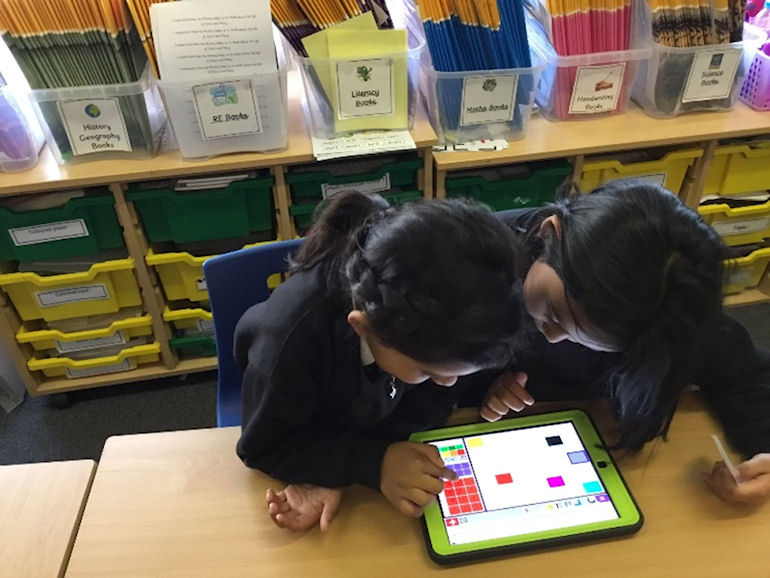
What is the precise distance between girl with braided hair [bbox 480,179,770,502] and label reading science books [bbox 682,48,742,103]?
34.2 inches

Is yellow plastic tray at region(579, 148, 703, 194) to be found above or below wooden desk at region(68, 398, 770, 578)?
below

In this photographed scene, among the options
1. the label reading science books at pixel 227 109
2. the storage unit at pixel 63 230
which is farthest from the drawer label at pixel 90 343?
the label reading science books at pixel 227 109

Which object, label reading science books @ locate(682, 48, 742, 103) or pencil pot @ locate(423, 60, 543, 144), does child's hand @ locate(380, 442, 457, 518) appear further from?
label reading science books @ locate(682, 48, 742, 103)

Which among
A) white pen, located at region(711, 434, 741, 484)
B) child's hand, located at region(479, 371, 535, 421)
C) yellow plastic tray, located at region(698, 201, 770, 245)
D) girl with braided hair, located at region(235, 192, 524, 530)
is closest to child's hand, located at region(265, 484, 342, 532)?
girl with braided hair, located at region(235, 192, 524, 530)

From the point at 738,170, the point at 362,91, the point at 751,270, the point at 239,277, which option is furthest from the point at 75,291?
the point at 751,270

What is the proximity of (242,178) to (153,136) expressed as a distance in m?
0.21

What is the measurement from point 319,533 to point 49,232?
1063 mm

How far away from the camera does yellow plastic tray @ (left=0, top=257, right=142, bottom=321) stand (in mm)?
1546

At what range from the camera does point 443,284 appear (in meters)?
0.67

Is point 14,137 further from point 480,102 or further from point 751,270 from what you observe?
point 751,270

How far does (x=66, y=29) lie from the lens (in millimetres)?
1255

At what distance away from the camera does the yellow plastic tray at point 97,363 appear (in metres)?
1.70

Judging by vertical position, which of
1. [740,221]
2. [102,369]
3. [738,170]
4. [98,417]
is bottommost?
[98,417]

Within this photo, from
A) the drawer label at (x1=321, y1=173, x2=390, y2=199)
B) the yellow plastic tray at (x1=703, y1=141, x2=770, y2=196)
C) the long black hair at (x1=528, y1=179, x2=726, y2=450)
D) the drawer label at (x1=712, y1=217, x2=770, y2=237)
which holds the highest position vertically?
the long black hair at (x1=528, y1=179, x2=726, y2=450)
